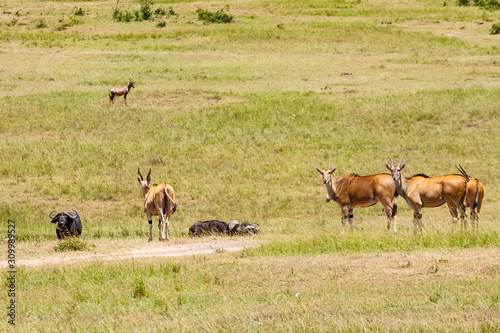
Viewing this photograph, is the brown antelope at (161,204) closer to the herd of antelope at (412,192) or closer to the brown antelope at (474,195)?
the herd of antelope at (412,192)

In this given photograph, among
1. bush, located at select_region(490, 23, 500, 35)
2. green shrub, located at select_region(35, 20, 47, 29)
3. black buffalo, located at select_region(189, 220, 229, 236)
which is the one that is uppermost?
bush, located at select_region(490, 23, 500, 35)

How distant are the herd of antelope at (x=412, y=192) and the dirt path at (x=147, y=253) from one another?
121 inches

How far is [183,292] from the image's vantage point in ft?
36.8

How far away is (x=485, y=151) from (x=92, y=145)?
15.4 meters

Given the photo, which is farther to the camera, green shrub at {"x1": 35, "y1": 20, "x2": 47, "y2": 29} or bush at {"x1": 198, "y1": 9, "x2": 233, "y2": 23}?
bush at {"x1": 198, "y1": 9, "x2": 233, "y2": 23}

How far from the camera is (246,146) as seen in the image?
28.8m

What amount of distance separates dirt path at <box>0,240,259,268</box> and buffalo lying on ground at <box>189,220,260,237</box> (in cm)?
92

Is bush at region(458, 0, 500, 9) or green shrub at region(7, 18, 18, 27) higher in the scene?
bush at region(458, 0, 500, 9)

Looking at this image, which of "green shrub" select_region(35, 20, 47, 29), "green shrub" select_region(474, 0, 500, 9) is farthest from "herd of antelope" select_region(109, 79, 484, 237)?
"green shrub" select_region(474, 0, 500, 9)

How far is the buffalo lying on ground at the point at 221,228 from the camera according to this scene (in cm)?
1786

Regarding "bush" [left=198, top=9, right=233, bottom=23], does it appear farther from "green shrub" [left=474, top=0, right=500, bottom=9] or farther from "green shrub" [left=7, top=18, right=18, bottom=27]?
"green shrub" [left=474, top=0, right=500, bottom=9]

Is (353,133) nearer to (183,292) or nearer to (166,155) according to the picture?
(166,155)

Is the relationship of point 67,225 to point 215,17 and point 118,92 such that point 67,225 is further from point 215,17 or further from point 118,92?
point 215,17

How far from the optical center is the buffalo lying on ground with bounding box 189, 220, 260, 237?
1786 cm
